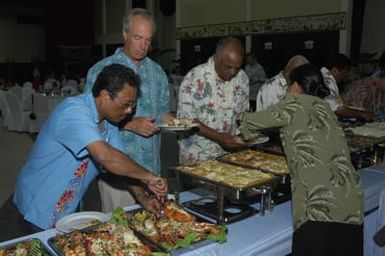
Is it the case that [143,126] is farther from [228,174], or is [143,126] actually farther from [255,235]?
[255,235]

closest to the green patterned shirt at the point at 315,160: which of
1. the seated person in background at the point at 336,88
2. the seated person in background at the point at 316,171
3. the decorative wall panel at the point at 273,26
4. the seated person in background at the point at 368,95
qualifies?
the seated person in background at the point at 316,171

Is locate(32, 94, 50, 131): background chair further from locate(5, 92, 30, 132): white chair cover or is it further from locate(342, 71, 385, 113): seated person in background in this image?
locate(342, 71, 385, 113): seated person in background

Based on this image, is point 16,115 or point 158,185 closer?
Result: point 158,185

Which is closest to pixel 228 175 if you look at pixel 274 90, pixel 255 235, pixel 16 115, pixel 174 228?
pixel 255 235

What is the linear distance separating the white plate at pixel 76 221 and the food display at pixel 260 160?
1.94ft

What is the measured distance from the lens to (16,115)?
19.6 ft

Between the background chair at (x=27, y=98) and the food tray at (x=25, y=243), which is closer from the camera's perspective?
the food tray at (x=25, y=243)

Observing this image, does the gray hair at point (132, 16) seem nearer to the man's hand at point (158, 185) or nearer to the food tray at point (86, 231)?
the man's hand at point (158, 185)

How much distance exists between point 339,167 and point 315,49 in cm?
545

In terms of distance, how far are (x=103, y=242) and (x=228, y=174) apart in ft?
1.81

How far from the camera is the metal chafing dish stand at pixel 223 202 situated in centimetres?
126

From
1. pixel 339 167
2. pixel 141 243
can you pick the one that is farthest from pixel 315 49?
pixel 141 243

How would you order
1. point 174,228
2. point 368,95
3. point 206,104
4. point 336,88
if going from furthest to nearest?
1. point 368,95
2. point 336,88
3. point 206,104
4. point 174,228

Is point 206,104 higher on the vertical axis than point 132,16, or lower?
lower
